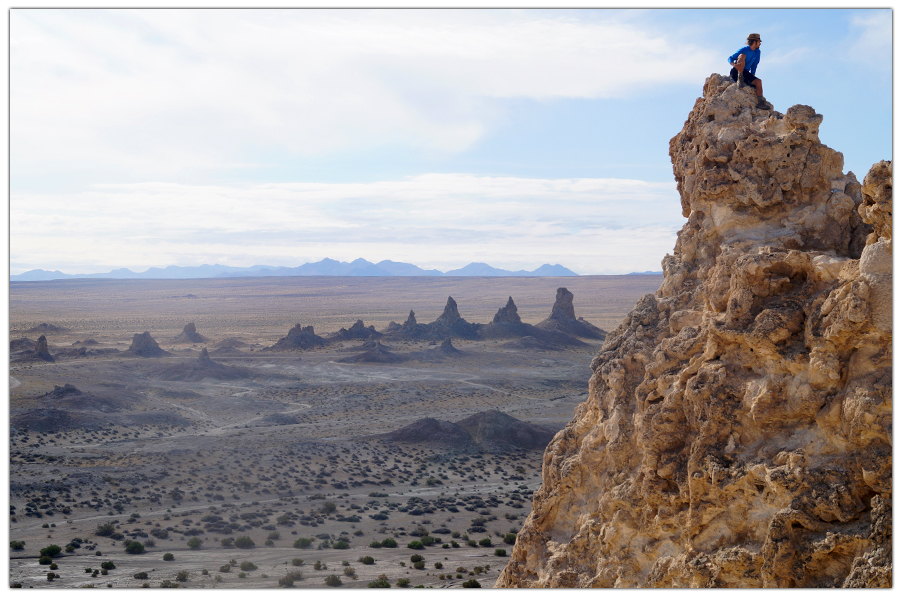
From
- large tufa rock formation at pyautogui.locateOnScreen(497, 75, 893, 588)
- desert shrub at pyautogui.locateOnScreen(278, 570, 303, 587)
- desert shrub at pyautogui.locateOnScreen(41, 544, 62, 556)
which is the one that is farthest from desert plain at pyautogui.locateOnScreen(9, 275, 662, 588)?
large tufa rock formation at pyautogui.locateOnScreen(497, 75, 893, 588)

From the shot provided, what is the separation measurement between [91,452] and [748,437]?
3691 cm

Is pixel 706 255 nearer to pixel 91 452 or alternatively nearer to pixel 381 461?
pixel 381 461

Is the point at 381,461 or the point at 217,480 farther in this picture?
the point at 381,461

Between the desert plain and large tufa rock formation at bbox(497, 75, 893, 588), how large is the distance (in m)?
8.42

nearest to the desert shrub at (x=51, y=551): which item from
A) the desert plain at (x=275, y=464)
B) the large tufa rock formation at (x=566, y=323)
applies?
the desert plain at (x=275, y=464)

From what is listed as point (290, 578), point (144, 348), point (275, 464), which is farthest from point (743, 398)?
point (144, 348)

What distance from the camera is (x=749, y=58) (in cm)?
842

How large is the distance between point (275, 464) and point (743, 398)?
31.3 meters

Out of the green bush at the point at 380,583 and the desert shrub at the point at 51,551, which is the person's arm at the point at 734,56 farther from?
the desert shrub at the point at 51,551

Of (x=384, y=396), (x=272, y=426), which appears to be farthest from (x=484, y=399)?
(x=272, y=426)

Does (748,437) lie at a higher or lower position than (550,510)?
higher

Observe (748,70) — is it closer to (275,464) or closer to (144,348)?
(275,464)

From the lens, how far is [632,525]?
7664 mm

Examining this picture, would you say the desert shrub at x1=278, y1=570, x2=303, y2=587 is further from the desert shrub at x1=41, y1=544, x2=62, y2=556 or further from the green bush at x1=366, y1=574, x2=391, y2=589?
the desert shrub at x1=41, y1=544, x2=62, y2=556
